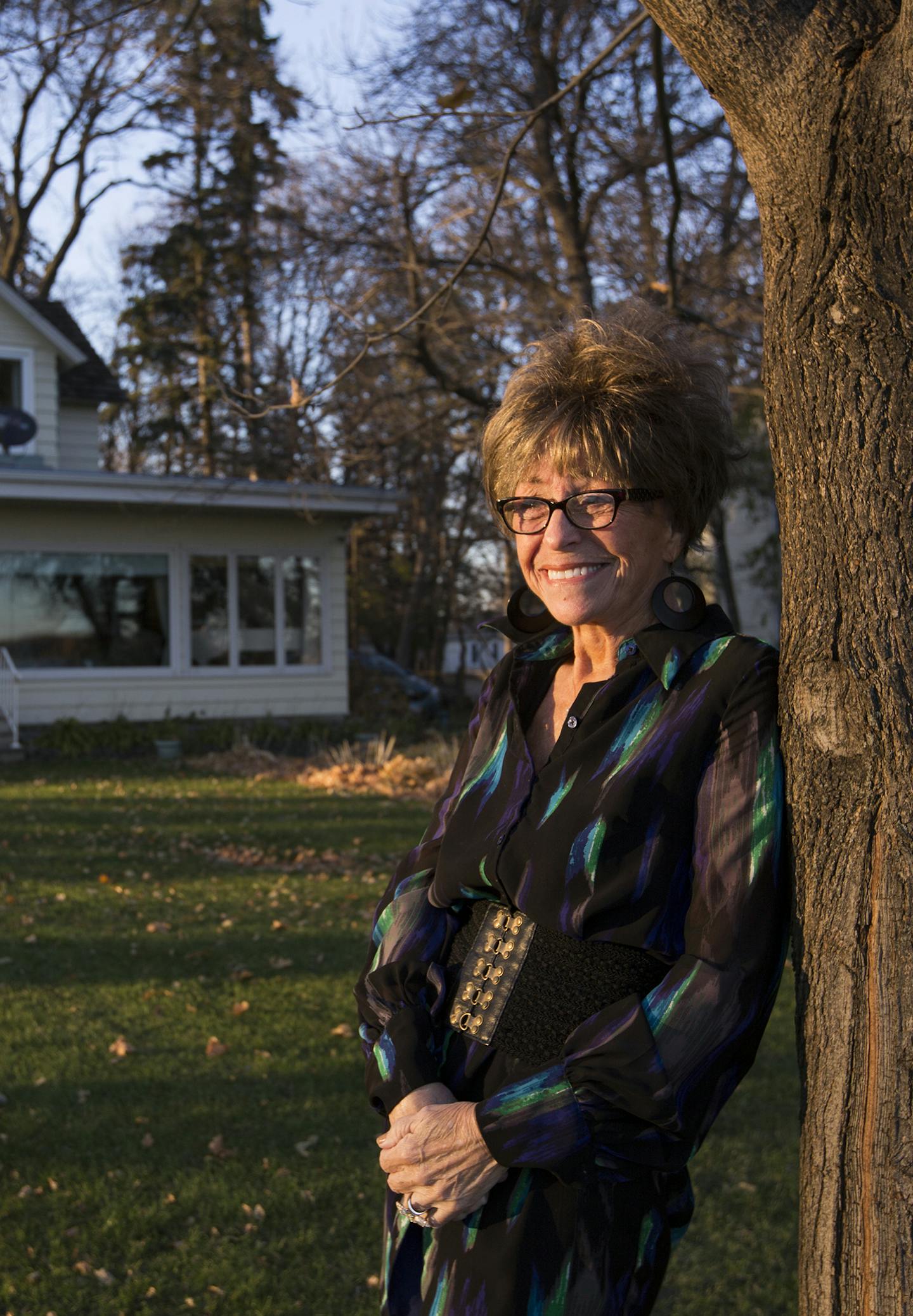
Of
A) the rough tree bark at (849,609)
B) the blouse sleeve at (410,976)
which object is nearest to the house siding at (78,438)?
the blouse sleeve at (410,976)

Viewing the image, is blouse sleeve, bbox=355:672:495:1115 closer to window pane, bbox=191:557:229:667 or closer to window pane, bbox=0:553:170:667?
window pane, bbox=0:553:170:667

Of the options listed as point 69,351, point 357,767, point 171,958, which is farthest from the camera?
point 69,351

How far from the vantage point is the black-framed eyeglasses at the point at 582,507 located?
77.3 inches

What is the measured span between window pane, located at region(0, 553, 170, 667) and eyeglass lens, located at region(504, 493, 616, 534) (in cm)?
1572

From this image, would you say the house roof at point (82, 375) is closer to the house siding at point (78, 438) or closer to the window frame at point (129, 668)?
the house siding at point (78, 438)

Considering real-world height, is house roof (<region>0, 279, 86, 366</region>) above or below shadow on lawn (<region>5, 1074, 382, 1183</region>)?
above

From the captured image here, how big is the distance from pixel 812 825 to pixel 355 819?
32.1 feet

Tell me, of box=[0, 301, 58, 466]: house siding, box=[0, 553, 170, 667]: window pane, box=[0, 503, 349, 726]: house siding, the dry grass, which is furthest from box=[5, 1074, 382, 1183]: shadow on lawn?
box=[0, 301, 58, 466]: house siding

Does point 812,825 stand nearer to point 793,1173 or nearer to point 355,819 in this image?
point 793,1173

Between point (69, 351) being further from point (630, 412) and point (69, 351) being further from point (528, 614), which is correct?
point (630, 412)

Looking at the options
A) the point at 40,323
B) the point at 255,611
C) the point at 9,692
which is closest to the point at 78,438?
the point at 40,323

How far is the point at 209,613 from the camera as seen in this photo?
705 inches

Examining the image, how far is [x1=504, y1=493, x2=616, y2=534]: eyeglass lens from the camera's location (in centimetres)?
198

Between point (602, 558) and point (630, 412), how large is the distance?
24 cm
